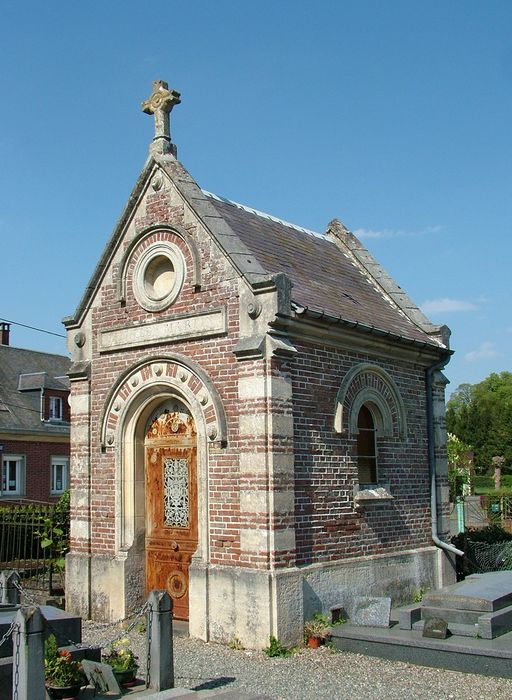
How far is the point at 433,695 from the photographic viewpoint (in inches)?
338

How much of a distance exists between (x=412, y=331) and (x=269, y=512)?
18.6 ft

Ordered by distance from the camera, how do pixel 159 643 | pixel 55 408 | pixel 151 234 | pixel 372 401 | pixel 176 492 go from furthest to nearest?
pixel 55 408 → pixel 372 401 → pixel 151 234 → pixel 176 492 → pixel 159 643

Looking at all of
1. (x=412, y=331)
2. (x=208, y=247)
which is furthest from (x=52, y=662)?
(x=412, y=331)

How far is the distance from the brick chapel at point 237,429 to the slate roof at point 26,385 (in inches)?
680

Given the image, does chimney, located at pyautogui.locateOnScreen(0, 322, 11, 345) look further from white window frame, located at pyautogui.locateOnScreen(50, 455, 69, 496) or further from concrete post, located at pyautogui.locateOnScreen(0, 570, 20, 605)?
concrete post, located at pyautogui.locateOnScreen(0, 570, 20, 605)

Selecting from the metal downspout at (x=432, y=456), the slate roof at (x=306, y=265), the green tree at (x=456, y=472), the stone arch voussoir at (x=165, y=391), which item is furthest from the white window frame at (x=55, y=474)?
the metal downspout at (x=432, y=456)

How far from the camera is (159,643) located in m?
8.01

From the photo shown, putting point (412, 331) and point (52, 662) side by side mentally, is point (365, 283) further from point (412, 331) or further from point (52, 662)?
point (52, 662)

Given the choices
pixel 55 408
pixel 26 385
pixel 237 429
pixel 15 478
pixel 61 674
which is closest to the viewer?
pixel 61 674

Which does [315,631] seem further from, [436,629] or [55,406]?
[55,406]

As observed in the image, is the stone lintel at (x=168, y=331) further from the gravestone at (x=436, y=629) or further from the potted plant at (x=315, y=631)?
the gravestone at (x=436, y=629)

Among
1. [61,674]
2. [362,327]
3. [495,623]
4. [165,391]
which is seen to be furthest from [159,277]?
[495,623]

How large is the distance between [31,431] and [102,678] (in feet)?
73.7

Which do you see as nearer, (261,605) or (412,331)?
(261,605)
